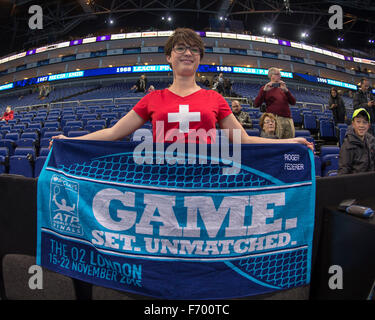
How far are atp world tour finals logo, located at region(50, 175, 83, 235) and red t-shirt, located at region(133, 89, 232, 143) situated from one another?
62 centimetres

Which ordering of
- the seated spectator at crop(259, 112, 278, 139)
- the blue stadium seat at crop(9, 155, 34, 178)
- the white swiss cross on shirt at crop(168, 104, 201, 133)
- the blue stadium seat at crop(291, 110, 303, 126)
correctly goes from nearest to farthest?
the white swiss cross on shirt at crop(168, 104, 201, 133) → the seated spectator at crop(259, 112, 278, 139) → the blue stadium seat at crop(9, 155, 34, 178) → the blue stadium seat at crop(291, 110, 303, 126)

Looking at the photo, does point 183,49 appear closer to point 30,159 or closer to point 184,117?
point 184,117

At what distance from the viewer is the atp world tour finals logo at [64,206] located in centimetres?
123

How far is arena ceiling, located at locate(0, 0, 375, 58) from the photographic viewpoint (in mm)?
20984

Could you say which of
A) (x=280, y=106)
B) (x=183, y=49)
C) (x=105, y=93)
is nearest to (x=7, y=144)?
(x=183, y=49)

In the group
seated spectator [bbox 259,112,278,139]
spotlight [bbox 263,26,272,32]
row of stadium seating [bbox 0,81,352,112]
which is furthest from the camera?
spotlight [bbox 263,26,272,32]

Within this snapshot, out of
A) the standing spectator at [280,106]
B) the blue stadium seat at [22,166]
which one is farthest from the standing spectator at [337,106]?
the blue stadium seat at [22,166]

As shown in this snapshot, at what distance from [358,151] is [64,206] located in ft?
9.93

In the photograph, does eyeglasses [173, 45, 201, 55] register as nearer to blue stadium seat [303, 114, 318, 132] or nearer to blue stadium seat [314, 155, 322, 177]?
blue stadium seat [314, 155, 322, 177]

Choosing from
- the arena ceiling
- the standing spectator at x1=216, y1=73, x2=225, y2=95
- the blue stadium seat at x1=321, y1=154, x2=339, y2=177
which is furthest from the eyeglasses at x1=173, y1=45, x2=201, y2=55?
the arena ceiling

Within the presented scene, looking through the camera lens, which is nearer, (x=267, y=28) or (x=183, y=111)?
(x=183, y=111)

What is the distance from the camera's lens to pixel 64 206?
4.10 feet
